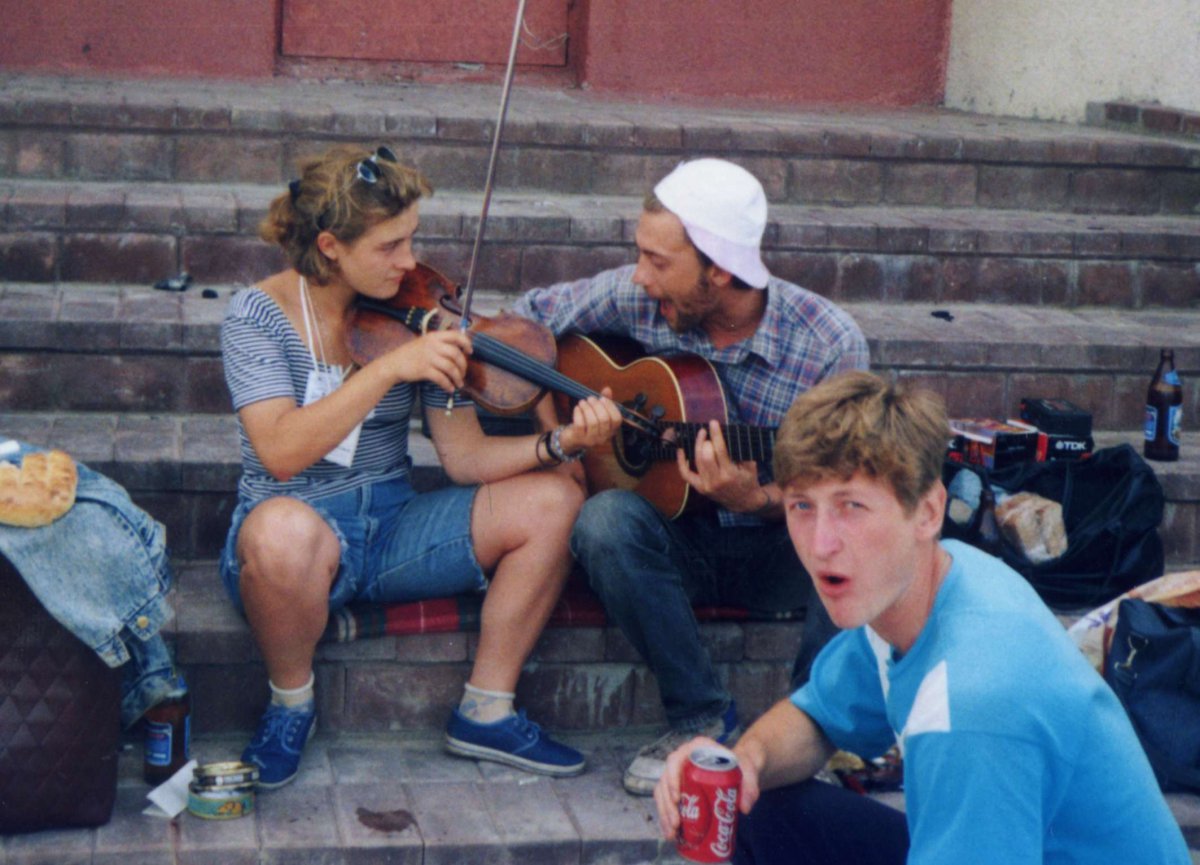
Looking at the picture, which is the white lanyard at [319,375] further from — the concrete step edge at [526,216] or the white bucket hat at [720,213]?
the concrete step edge at [526,216]

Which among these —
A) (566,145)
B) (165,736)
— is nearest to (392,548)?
(165,736)

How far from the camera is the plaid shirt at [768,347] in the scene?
143 inches

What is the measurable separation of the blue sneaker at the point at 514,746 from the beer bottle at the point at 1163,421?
1.89m

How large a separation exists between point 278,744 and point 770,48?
422 cm

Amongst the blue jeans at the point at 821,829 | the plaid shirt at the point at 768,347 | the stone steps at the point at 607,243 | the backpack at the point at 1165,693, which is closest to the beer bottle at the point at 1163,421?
the stone steps at the point at 607,243

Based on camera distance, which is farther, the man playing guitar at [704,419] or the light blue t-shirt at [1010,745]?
the man playing guitar at [704,419]

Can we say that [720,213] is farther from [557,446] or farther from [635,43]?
[635,43]

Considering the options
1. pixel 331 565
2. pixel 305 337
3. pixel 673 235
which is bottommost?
pixel 331 565

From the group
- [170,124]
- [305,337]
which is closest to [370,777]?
[305,337]

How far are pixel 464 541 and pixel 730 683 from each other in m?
0.72

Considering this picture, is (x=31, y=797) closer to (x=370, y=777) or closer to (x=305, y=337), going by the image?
(x=370, y=777)

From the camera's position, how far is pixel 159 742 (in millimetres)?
3309

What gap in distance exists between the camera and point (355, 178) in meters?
3.37

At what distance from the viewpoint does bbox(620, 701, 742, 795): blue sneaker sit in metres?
3.45
